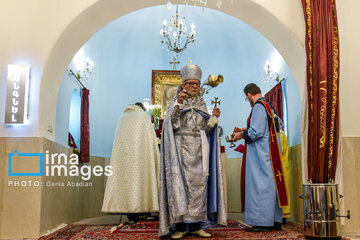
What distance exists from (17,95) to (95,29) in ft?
4.63

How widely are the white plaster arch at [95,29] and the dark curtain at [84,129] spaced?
2108 mm

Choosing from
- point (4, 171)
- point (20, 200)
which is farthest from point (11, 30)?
point (20, 200)

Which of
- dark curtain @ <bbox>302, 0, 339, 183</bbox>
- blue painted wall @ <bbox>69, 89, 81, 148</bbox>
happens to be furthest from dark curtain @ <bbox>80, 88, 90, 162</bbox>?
dark curtain @ <bbox>302, 0, 339, 183</bbox>

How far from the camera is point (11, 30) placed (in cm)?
506

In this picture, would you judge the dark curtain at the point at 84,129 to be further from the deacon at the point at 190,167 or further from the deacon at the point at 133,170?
the deacon at the point at 190,167

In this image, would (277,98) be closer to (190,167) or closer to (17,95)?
(190,167)

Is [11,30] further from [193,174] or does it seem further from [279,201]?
[279,201]

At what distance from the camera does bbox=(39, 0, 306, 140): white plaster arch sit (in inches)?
200

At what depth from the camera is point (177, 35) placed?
881 centimetres

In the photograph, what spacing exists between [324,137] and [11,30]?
402 cm

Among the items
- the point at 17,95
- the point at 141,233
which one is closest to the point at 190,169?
the point at 141,233

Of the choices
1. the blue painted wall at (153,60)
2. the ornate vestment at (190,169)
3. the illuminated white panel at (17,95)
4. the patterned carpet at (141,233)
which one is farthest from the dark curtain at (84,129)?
the ornate vestment at (190,169)

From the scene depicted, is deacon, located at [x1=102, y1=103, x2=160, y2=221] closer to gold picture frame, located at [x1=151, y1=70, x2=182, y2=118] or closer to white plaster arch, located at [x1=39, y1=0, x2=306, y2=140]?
white plaster arch, located at [x1=39, y1=0, x2=306, y2=140]

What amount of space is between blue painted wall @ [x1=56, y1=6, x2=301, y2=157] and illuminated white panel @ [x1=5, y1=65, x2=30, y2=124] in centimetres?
340
